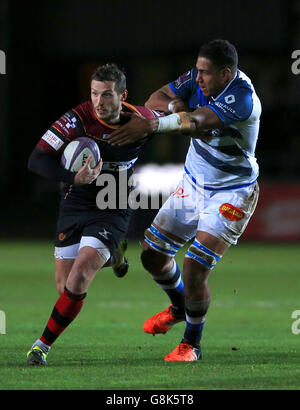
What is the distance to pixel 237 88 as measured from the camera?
7051mm

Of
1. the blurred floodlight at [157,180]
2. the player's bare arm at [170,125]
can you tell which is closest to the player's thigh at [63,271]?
the player's bare arm at [170,125]

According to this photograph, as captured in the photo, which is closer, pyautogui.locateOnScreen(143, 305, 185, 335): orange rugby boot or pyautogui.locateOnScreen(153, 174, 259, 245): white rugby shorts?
pyautogui.locateOnScreen(153, 174, 259, 245): white rugby shorts

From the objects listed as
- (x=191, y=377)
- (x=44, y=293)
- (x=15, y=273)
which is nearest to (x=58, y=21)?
(x=15, y=273)

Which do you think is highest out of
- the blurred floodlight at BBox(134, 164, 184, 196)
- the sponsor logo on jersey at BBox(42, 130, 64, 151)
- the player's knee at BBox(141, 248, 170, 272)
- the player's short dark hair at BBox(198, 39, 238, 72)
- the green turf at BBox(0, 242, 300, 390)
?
the player's short dark hair at BBox(198, 39, 238, 72)

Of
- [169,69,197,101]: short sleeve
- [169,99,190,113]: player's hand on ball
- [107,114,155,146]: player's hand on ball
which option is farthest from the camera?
[169,69,197,101]: short sleeve

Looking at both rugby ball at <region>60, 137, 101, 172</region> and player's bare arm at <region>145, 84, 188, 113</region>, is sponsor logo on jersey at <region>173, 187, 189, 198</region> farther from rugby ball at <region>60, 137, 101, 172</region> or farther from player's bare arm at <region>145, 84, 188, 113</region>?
rugby ball at <region>60, 137, 101, 172</region>

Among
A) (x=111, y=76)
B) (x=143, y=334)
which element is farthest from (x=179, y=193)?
(x=143, y=334)

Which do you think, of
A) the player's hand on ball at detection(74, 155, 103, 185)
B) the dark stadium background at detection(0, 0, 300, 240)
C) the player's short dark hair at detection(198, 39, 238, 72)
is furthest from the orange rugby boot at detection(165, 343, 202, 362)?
the dark stadium background at detection(0, 0, 300, 240)

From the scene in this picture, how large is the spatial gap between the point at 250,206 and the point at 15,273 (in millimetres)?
7750

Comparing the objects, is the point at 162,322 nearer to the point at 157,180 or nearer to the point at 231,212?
the point at 231,212

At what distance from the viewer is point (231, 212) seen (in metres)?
7.21

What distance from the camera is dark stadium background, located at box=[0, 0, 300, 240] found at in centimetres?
2433

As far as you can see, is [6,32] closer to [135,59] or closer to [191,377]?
[135,59]

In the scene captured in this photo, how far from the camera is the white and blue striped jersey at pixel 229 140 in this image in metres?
6.98
